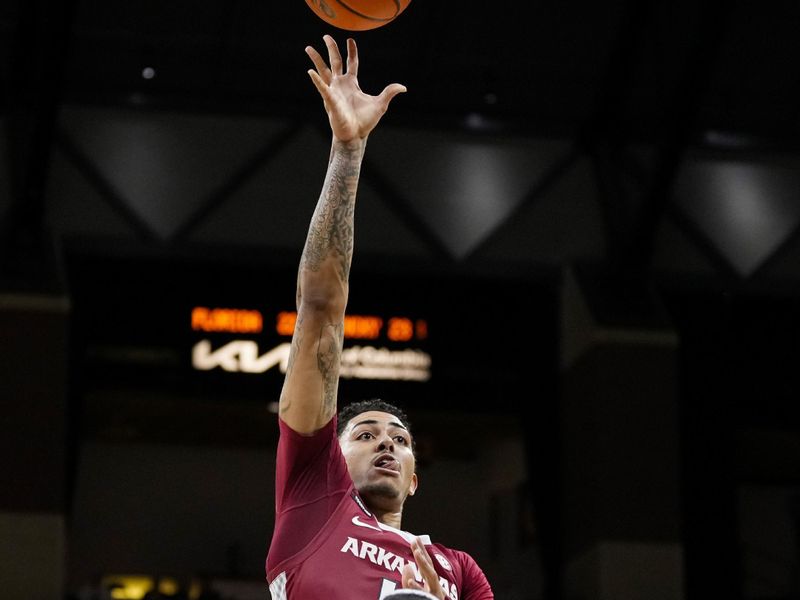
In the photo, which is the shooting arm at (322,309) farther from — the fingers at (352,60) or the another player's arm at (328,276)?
the fingers at (352,60)

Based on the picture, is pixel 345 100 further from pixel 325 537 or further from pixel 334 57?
pixel 325 537

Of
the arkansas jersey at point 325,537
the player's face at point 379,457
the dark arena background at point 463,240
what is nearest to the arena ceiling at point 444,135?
the dark arena background at point 463,240

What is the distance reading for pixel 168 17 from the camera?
36.1 ft

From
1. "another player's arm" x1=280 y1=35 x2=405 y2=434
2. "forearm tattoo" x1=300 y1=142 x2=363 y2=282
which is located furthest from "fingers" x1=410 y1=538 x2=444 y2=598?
"forearm tattoo" x1=300 y1=142 x2=363 y2=282

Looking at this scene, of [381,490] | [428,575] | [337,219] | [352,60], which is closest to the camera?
[428,575]

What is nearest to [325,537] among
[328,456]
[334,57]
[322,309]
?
[328,456]

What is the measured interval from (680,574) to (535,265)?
2.82 metres

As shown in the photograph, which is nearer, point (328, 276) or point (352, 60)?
point (328, 276)

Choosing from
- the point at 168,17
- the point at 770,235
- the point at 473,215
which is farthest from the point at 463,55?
the point at 770,235

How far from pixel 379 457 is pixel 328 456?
29cm

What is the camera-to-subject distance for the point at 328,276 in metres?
3.85

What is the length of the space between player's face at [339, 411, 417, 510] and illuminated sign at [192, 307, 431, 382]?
666 cm

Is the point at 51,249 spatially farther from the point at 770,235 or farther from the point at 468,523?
the point at 468,523

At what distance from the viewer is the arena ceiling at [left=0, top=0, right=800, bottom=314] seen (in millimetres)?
11094
